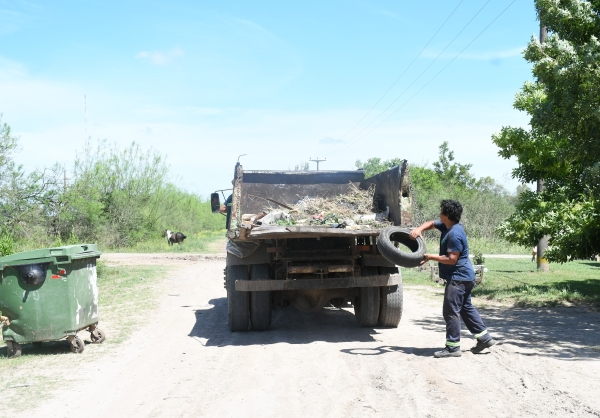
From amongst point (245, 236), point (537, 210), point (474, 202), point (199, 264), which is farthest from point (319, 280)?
point (474, 202)

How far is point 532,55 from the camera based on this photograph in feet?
32.3

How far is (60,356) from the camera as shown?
24.7 feet

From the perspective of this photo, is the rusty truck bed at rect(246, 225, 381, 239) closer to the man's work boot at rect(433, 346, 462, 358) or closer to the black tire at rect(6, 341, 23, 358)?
the man's work boot at rect(433, 346, 462, 358)

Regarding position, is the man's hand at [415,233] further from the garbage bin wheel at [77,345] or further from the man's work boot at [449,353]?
the garbage bin wheel at [77,345]

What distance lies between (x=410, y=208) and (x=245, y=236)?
7.42 ft

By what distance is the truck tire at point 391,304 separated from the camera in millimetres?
8523

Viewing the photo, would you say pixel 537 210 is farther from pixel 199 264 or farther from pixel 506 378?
pixel 199 264

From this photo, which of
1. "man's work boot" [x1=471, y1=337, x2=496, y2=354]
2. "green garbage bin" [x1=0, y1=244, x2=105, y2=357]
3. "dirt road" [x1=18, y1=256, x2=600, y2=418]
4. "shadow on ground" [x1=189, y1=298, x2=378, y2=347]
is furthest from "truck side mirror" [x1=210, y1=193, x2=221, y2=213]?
"man's work boot" [x1=471, y1=337, x2=496, y2=354]

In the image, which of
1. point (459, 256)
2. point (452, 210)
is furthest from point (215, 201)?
point (459, 256)

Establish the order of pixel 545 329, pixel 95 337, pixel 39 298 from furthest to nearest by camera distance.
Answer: pixel 545 329 → pixel 95 337 → pixel 39 298

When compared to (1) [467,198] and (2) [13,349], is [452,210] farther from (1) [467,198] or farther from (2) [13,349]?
(1) [467,198]

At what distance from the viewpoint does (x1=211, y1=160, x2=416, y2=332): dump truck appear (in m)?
7.94

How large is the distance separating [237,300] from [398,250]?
2.64 meters

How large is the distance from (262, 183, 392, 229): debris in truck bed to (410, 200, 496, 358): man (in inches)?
55.5
